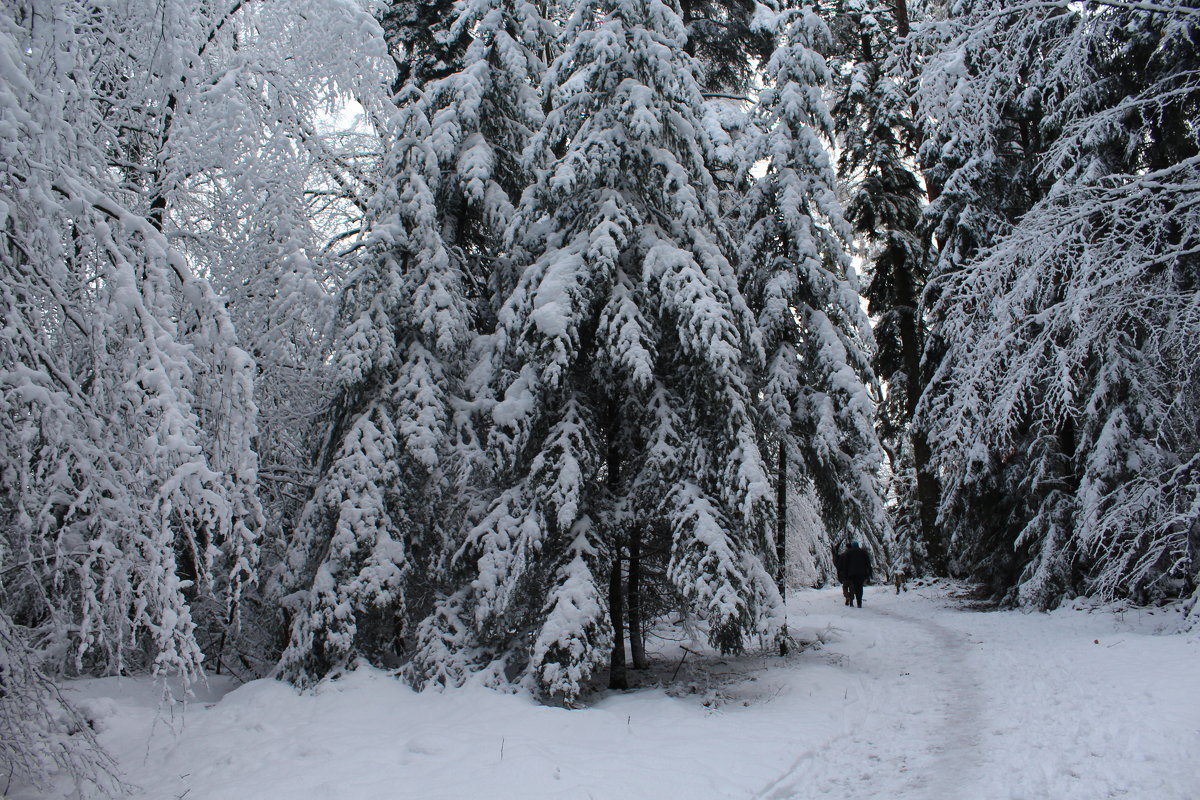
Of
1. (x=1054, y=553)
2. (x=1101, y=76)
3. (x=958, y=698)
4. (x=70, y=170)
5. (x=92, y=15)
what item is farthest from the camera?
(x=1054, y=553)

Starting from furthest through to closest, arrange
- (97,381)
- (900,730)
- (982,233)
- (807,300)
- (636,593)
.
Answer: (982,233) < (807,300) < (636,593) < (900,730) < (97,381)

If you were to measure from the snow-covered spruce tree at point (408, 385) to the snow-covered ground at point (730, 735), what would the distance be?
41.7 inches

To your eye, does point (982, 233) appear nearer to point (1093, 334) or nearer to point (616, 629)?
point (1093, 334)

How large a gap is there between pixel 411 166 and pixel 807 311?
691 cm

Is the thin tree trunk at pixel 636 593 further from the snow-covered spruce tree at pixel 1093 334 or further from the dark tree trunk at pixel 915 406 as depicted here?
the dark tree trunk at pixel 915 406

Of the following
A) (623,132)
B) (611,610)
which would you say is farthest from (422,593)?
(623,132)

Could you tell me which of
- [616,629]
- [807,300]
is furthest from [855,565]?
[616,629]

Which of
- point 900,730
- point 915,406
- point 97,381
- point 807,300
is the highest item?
point 807,300

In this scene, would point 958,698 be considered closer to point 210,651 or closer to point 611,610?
point 611,610

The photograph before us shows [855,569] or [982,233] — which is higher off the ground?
[982,233]

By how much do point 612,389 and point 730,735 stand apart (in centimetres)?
432

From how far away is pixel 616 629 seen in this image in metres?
10.3

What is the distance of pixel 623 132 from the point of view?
10.0 meters

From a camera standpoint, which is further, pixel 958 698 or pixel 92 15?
pixel 958 698
